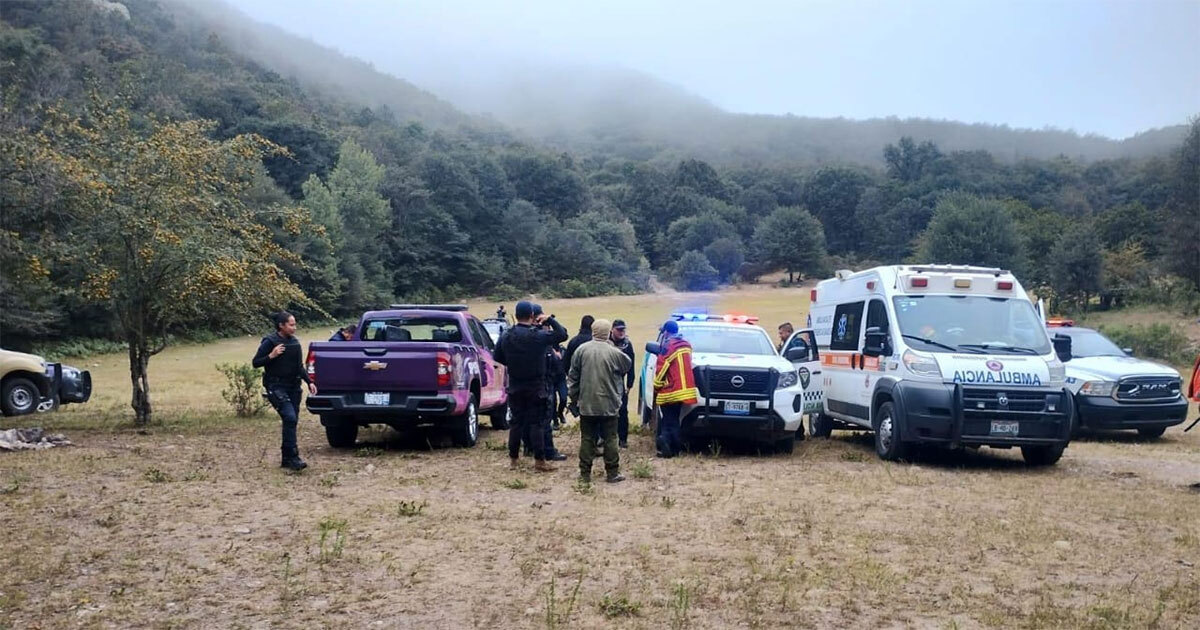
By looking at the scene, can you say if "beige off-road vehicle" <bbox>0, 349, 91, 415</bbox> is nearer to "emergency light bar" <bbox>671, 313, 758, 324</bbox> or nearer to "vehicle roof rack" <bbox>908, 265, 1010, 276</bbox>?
"emergency light bar" <bbox>671, 313, 758, 324</bbox>

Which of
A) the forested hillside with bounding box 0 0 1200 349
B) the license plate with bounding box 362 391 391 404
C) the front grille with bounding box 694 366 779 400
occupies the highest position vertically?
the forested hillside with bounding box 0 0 1200 349

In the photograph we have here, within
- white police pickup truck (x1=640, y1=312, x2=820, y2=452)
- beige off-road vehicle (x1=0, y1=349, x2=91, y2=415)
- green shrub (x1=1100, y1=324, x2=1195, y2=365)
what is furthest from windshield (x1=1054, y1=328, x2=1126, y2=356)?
beige off-road vehicle (x1=0, y1=349, x2=91, y2=415)

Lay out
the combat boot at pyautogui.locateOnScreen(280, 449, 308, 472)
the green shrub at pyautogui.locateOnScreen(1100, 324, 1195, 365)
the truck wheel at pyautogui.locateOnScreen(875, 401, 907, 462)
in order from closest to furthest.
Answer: the combat boot at pyautogui.locateOnScreen(280, 449, 308, 472) < the truck wheel at pyautogui.locateOnScreen(875, 401, 907, 462) < the green shrub at pyautogui.locateOnScreen(1100, 324, 1195, 365)

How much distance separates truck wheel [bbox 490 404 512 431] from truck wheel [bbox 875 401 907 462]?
5825mm

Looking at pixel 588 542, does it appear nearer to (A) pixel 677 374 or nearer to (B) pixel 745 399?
(A) pixel 677 374

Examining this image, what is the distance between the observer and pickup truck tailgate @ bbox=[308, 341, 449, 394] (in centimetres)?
1108

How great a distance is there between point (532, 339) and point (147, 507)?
3779 millimetres

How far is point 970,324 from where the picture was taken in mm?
11070

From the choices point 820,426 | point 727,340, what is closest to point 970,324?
point 727,340

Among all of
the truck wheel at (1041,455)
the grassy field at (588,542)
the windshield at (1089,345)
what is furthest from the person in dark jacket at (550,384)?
the windshield at (1089,345)

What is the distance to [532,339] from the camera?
9.57 metres

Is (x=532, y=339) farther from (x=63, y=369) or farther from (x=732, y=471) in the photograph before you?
(x=63, y=369)

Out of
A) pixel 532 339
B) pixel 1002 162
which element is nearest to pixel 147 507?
pixel 532 339

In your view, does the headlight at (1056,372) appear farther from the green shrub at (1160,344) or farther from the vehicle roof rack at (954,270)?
the green shrub at (1160,344)
